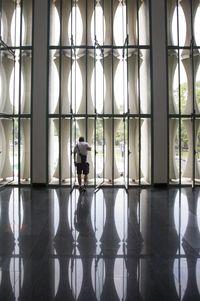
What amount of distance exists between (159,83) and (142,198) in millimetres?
4128

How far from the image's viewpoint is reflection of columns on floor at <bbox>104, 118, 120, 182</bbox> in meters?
12.5

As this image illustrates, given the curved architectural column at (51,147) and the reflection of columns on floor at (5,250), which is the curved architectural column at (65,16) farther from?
the reflection of columns on floor at (5,250)

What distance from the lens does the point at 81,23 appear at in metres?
12.6

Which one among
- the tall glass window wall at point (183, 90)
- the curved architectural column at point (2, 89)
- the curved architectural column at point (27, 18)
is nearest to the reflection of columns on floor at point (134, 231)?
the tall glass window wall at point (183, 90)

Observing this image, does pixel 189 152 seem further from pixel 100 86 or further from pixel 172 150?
pixel 100 86

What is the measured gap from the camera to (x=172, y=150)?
40.6 ft

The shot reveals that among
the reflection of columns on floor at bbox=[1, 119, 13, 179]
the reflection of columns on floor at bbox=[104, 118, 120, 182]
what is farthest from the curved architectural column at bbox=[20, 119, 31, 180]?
the reflection of columns on floor at bbox=[104, 118, 120, 182]

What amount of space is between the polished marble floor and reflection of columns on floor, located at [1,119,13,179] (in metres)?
3.71

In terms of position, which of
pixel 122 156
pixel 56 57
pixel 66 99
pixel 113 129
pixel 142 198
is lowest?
pixel 142 198

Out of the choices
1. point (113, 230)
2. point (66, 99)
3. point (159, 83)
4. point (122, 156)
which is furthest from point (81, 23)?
point (113, 230)

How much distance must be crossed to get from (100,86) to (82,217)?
256 inches

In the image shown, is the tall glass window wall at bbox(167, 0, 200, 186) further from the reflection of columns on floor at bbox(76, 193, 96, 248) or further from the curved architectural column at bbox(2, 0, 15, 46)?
the curved architectural column at bbox(2, 0, 15, 46)

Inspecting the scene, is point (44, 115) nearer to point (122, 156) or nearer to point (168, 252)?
point (122, 156)

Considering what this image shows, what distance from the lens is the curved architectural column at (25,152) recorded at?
12.3 m
